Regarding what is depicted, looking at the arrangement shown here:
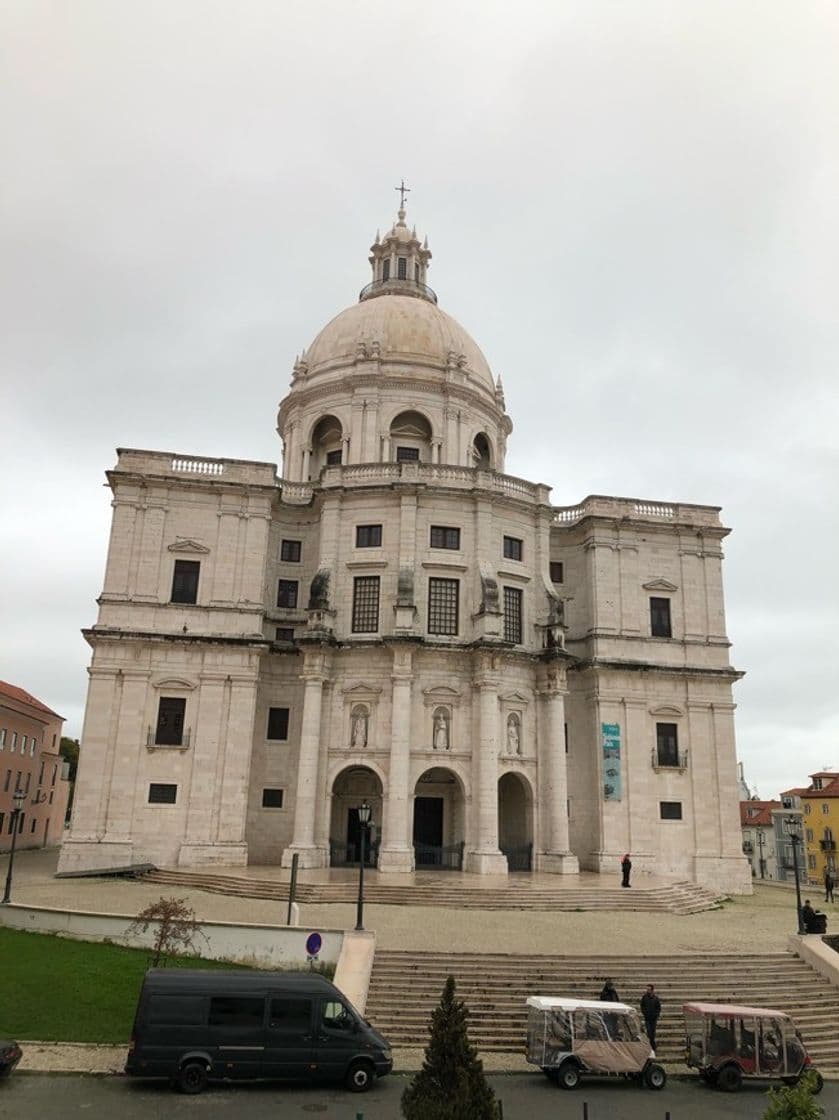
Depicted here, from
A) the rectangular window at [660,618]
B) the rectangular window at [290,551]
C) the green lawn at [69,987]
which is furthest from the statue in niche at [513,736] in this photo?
the green lawn at [69,987]

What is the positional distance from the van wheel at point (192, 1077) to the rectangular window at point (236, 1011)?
2.27 ft

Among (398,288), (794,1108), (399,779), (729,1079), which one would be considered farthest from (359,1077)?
(398,288)

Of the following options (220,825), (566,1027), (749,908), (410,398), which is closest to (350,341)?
(410,398)

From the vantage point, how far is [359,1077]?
50.6 ft

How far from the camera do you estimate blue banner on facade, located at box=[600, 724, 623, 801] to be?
4134cm

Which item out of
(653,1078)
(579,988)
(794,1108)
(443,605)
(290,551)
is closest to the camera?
(794,1108)

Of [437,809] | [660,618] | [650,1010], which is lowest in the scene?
[650,1010]

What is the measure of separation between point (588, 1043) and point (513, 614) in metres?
26.4

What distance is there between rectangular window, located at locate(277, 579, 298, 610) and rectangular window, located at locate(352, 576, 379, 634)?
4252 millimetres

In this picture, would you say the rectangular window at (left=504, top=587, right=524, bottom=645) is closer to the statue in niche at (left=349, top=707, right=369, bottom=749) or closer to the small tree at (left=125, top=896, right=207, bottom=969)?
the statue in niche at (left=349, top=707, right=369, bottom=749)

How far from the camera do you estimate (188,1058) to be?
1494 cm

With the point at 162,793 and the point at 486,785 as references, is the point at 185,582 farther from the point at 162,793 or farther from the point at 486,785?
the point at 486,785

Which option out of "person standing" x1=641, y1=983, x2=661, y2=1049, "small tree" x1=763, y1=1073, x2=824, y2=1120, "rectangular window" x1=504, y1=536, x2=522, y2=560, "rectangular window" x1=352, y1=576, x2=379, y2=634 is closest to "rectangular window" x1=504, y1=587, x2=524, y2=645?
"rectangular window" x1=504, y1=536, x2=522, y2=560

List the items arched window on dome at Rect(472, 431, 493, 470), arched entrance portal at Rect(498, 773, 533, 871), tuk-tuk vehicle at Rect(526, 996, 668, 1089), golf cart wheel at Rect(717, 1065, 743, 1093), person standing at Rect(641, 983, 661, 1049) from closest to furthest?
tuk-tuk vehicle at Rect(526, 996, 668, 1089)
golf cart wheel at Rect(717, 1065, 743, 1093)
person standing at Rect(641, 983, 661, 1049)
arched entrance portal at Rect(498, 773, 533, 871)
arched window on dome at Rect(472, 431, 493, 470)
